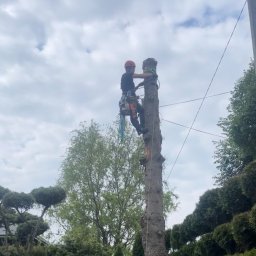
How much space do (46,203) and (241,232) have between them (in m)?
10.1

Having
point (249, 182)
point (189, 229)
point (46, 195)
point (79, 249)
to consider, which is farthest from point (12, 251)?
point (249, 182)

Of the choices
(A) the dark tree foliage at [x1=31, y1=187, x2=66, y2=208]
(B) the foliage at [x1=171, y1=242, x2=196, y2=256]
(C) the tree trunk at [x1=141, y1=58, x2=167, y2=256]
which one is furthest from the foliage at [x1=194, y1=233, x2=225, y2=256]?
(A) the dark tree foliage at [x1=31, y1=187, x2=66, y2=208]

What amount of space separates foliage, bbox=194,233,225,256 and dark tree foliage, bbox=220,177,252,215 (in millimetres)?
717

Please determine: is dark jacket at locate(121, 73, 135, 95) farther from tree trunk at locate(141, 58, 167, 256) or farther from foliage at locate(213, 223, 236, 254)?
foliage at locate(213, 223, 236, 254)

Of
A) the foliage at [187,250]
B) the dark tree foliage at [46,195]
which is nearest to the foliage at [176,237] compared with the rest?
the foliage at [187,250]

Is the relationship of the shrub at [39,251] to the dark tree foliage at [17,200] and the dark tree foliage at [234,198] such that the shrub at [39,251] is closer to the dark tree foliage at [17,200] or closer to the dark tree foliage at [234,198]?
the dark tree foliage at [17,200]

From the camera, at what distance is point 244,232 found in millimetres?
8180

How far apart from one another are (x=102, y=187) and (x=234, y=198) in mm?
15307

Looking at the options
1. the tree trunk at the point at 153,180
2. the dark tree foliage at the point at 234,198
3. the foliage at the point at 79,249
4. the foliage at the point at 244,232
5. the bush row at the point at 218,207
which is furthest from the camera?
Answer: the foliage at the point at 79,249

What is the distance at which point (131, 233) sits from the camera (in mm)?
23797

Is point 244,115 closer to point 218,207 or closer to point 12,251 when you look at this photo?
point 218,207

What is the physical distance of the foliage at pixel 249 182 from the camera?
348 inches

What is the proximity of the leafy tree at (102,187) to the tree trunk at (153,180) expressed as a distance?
16857 millimetres

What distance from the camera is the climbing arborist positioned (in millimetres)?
6918
